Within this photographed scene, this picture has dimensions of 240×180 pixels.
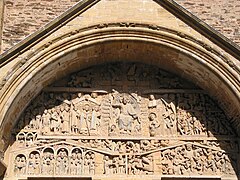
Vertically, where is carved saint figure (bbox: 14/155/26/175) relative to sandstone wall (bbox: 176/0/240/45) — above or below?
below

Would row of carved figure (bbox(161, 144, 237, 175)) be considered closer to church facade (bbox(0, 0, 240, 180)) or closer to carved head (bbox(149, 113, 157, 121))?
church facade (bbox(0, 0, 240, 180))

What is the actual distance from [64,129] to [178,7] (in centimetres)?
305

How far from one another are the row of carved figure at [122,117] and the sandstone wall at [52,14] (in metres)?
1.39

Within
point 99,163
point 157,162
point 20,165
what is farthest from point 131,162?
point 20,165

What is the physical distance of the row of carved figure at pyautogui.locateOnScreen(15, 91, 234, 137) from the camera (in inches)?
298

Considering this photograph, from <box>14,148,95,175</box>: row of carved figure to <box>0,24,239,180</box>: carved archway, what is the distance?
50 cm

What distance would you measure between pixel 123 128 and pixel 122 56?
4.60ft

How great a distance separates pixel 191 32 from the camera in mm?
7484

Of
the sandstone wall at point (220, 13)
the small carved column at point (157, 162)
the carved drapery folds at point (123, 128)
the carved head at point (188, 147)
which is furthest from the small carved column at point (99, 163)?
the sandstone wall at point (220, 13)

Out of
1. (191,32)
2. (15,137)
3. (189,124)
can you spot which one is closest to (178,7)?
(191,32)

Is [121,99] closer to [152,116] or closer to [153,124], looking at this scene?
[152,116]

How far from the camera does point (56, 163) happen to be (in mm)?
7227

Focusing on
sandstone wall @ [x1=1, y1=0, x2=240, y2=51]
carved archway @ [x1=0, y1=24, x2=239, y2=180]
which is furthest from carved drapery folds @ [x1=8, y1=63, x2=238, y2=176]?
sandstone wall @ [x1=1, y1=0, x2=240, y2=51]

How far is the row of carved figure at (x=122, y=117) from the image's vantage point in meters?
7.58
